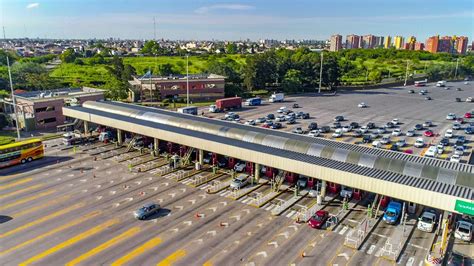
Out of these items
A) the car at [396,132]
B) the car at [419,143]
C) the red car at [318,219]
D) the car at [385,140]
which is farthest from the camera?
the car at [396,132]

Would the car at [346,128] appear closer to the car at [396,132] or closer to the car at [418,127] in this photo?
the car at [396,132]

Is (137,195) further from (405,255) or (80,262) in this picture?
(405,255)

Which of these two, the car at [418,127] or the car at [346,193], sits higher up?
the car at [418,127]

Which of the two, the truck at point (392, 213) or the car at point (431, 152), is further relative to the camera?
the car at point (431, 152)

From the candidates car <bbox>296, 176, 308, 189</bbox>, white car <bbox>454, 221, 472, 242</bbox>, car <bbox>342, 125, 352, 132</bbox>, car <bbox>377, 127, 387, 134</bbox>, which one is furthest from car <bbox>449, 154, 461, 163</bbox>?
car <bbox>296, 176, 308, 189</bbox>

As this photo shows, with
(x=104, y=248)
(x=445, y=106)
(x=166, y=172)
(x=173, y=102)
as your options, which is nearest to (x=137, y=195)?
(x=166, y=172)

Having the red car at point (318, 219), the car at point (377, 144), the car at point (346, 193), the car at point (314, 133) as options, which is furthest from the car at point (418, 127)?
the red car at point (318, 219)
